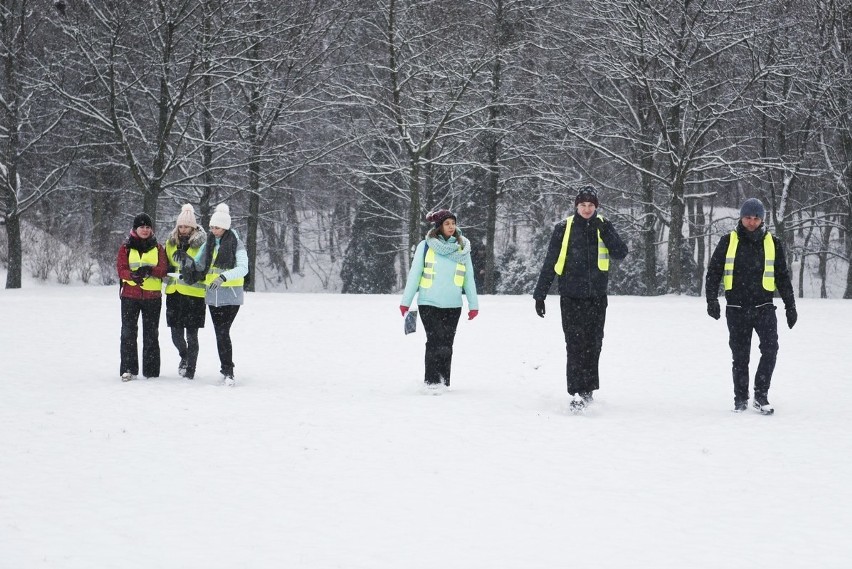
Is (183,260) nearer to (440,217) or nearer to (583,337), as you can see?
(440,217)

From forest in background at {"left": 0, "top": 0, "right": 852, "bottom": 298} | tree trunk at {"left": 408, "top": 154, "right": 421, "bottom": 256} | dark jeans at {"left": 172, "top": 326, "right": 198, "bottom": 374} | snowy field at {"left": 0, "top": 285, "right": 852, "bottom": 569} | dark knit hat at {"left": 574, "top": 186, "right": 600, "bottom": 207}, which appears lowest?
snowy field at {"left": 0, "top": 285, "right": 852, "bottom": 569}

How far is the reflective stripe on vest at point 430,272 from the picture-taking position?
959cm

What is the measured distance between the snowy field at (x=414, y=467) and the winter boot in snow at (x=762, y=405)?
13 cm

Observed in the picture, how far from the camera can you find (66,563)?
4.57 metres

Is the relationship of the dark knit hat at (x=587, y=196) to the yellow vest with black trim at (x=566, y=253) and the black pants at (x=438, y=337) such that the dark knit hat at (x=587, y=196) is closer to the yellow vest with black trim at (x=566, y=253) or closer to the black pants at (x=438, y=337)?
the yellow vest with black trim at (x=566, y=253)

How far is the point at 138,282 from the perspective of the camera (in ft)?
32.9

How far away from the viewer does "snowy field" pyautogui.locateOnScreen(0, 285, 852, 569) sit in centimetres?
487

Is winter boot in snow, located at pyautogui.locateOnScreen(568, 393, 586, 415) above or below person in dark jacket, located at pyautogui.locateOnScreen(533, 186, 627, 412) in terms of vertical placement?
below

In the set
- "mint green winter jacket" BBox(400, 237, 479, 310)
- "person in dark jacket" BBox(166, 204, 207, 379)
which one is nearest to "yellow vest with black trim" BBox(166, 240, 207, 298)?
"person in dark jacket" BBox(166, 204, 207, 379)

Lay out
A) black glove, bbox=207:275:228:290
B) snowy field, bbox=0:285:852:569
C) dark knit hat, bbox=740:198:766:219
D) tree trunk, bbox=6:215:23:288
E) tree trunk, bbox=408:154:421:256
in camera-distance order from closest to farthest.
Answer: snowy field, bbox=0:285:852:569
dark knit hat, bbox=740:198:766:219
black glove, bbox=207:275:228:290
tree trunk, bbox=6:215:23:288
tree trunk, bbox=408:154:421:256

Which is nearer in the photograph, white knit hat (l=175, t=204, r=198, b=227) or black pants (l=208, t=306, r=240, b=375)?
black pants (l=208, t=306, r=240, b=375)

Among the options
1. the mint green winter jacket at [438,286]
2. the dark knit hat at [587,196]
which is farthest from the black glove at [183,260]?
the dark knit hat at [587,196]

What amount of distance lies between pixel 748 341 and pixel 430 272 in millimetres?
A: 3052

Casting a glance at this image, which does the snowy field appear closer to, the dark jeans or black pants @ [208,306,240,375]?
the dark jeans
